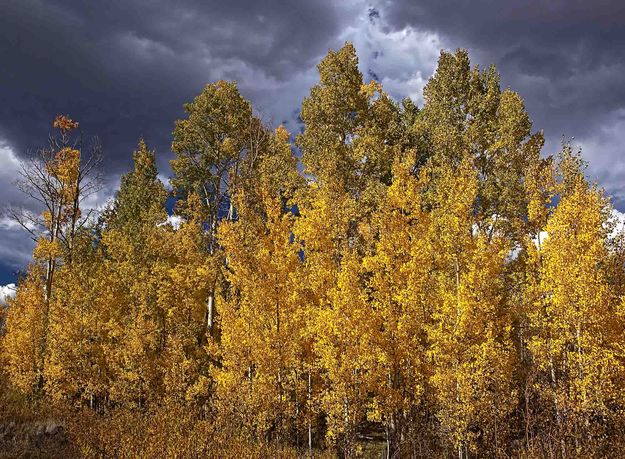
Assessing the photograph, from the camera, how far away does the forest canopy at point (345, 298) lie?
1384cm

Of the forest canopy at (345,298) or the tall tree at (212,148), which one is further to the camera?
the tall tree at (212,148)

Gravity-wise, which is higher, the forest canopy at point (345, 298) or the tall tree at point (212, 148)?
the tall tree at point (212, 148)

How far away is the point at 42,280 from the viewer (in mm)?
26422

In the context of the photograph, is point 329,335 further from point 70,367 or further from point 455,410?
point 70,367

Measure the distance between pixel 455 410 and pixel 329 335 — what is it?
4267mm

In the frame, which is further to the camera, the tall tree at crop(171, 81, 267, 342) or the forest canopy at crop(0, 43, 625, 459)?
the tall tree at crop(171, 81, 267, 342)

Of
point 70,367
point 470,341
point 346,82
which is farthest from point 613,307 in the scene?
point 70,367

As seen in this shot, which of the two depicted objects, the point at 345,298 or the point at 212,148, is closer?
the point at 345,298

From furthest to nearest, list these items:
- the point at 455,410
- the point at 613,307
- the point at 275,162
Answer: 1. the point at 275,162
2. the point at 613,307
3. the point at 455,410

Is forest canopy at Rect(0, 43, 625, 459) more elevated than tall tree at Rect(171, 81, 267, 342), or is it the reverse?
tall tree at Rect(171, 81, 267, 342)

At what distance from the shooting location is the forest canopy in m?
13.8

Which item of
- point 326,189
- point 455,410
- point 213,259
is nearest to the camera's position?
point 455,410

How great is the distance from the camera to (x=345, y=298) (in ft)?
45.0

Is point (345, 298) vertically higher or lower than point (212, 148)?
lower
